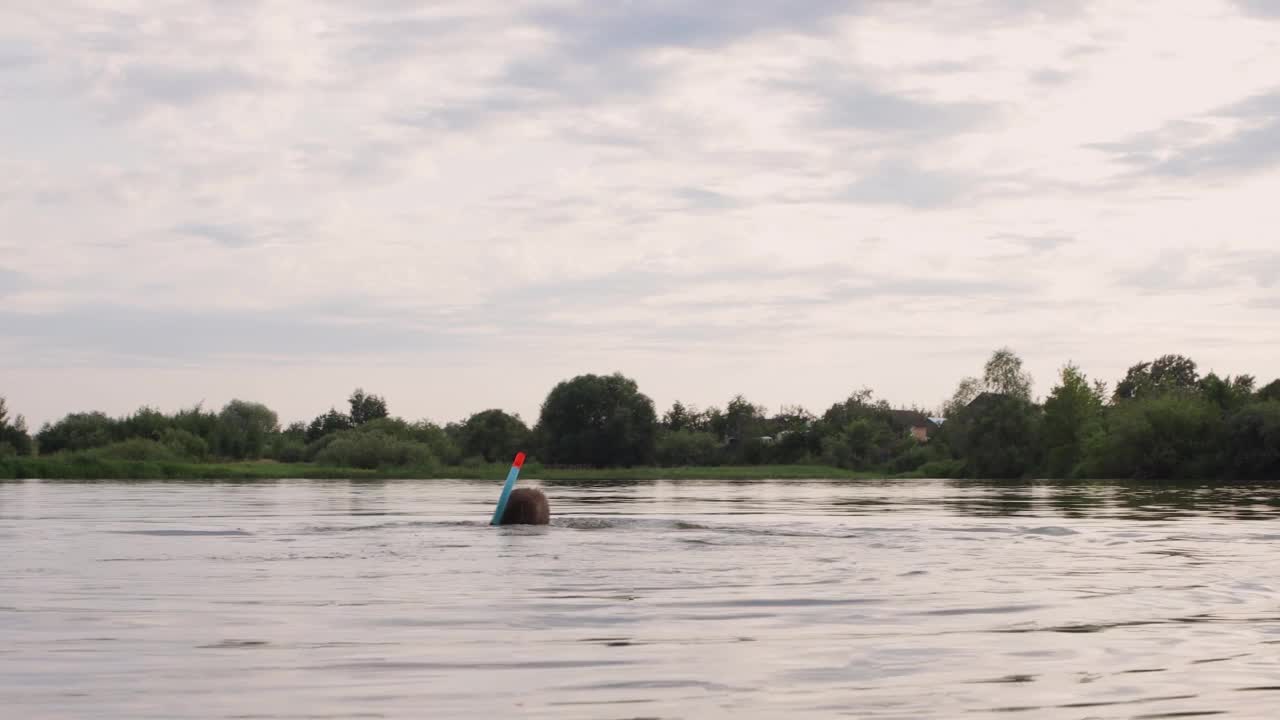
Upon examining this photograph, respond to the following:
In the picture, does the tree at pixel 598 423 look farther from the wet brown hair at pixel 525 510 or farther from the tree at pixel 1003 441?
the wet brown hair at pixel 525 510

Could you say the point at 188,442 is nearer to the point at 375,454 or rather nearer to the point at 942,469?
the point at 375,454

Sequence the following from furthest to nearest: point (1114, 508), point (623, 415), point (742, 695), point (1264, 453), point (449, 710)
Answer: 1. point (623, 415)
2. point (1264, 453)
3. point (1114, 508)
4. point (742, 695)
5. point (449, 710)

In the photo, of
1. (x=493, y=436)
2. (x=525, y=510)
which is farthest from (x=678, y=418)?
(x=525, y=510)

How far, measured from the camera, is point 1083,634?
11.2m

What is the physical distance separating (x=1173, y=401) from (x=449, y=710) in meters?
103

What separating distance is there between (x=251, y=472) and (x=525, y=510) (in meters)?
63.4

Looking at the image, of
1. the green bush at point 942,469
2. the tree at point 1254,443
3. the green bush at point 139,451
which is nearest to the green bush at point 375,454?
the green bush at point 139,451

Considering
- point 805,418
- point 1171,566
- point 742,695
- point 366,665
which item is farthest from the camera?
point 805,418

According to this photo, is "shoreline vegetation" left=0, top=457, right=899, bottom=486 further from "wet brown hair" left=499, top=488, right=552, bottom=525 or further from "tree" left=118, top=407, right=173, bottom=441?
"wet brown hair" left=499, top=488, right=552, bottom=525

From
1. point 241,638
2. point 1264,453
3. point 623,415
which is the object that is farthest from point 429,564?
point 623,415

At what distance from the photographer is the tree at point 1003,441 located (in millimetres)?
114312

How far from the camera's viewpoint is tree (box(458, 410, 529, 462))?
5881 inches

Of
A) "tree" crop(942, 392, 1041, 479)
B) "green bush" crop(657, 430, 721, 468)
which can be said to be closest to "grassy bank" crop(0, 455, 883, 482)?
"tree" crop(942, 392, 1041, 479)

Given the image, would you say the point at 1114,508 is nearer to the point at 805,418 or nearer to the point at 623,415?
the point at 623,415
